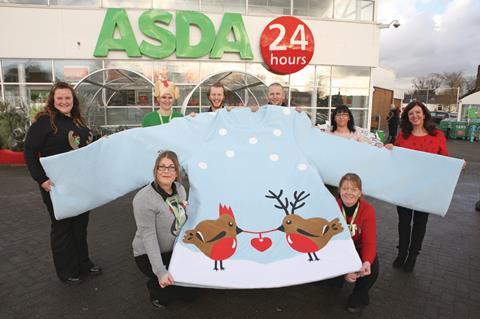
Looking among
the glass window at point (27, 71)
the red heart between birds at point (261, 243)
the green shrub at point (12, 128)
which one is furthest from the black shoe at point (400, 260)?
the glass window at point (27, 71)

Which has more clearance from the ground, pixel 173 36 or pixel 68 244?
pixel 173 36

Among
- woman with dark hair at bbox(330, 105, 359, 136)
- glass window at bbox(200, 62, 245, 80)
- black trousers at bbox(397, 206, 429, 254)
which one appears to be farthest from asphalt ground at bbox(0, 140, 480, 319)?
glass window at bbox(200, 62, 245, 80)

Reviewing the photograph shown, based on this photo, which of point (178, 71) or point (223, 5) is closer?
point (178, 71)

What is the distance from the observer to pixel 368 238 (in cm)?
270

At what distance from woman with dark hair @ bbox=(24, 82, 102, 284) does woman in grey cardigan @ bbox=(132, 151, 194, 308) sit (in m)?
0.94

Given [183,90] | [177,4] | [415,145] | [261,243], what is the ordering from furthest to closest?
1. [183,90]
2. [177,4]
3. [415,145]
4. [261,243]

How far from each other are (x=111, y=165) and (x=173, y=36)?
9.22m

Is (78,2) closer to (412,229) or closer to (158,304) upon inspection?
(158,304)

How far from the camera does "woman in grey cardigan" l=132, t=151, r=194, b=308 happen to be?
97.8 inches

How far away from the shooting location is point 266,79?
12219mm

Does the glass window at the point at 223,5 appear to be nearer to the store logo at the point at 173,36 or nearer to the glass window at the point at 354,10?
the store logo at the point at 173,36

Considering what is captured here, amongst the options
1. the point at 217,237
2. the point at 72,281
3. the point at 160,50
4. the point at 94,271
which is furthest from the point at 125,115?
the point at 217,237

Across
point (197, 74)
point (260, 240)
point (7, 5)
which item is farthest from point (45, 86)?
point (260, 240)

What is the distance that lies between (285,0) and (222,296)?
39.3 ft
